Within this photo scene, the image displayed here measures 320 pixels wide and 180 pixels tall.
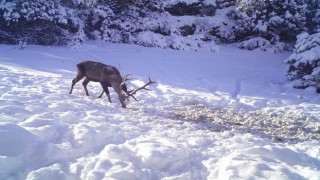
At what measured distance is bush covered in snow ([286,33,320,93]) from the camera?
1095 cm

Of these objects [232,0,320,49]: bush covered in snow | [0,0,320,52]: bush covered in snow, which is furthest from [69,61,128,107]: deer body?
[232,0,320,49]: bush covered in snow

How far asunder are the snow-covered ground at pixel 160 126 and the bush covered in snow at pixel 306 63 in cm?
34

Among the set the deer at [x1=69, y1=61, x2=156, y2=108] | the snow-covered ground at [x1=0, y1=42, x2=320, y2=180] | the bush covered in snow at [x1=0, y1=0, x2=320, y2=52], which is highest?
the bush covered in snow at [x1=0, y1=0, x2=320, y2=52]

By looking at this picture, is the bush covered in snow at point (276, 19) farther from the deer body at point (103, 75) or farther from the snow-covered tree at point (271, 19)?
the deer body at point (103, 75)

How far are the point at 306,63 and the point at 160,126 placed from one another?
19.6ft

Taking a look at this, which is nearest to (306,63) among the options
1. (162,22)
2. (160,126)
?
(160,126)

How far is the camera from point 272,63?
15008 mm

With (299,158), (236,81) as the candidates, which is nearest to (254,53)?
(236,81)

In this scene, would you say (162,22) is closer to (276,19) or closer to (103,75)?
(276,19)

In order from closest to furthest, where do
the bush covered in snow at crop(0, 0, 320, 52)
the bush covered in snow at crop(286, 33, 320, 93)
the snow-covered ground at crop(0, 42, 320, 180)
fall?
the snow-covered ground at crop(0, 42, 320, 180) < the bush covered in snow at crop(286, 33, 320, 93) < the bush covered in snow at crop(0, 0, 320, 52)

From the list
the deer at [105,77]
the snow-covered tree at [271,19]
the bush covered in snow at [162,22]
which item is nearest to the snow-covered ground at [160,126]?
the deer at [105,77]

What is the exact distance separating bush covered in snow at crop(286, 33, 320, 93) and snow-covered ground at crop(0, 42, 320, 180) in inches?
13.5

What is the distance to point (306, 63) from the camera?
11.1 meters

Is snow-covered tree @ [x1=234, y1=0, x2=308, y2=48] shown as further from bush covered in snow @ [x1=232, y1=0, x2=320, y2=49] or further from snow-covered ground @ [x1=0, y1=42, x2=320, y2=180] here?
snow-covered ground @ [x1=0, y1=42, x2=320, y2=180]
